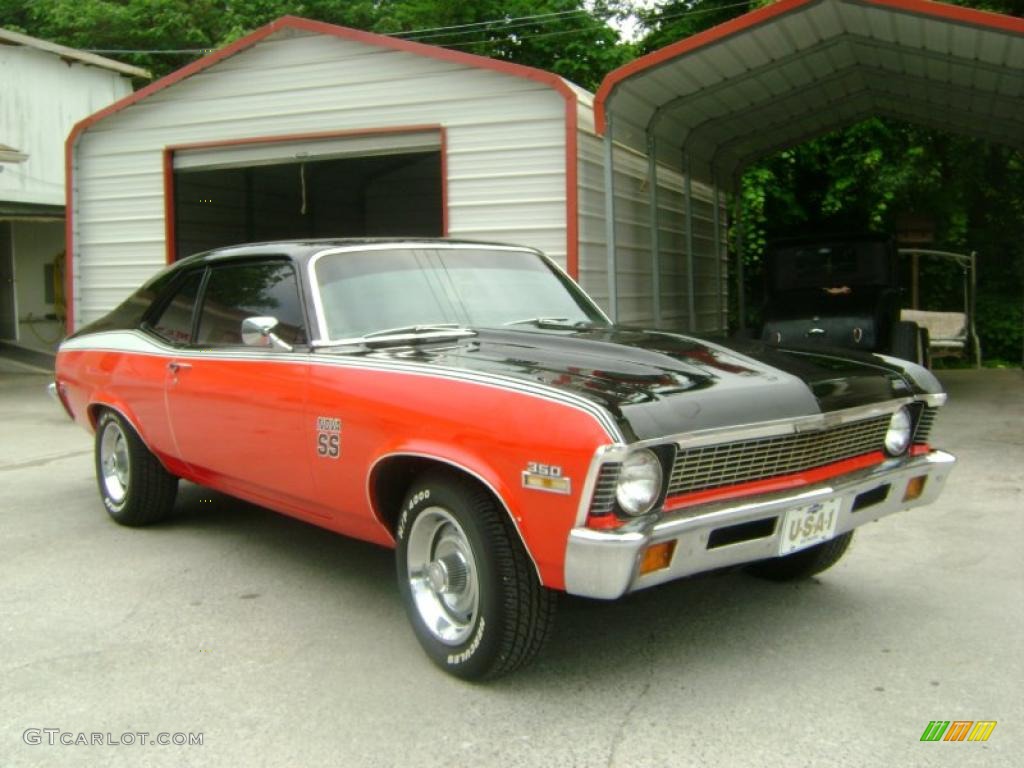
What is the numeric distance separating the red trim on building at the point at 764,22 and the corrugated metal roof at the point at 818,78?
12 millimetres

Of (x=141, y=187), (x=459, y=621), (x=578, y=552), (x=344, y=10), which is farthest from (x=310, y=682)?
(x=344, y=10)

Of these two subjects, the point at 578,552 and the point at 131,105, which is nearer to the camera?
the point at 578,552

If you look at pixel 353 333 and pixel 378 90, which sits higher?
pixel 378 90

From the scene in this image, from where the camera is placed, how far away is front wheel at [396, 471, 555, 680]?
11.2ft

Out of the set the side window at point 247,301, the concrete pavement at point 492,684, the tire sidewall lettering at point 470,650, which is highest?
the side window at point 247,301

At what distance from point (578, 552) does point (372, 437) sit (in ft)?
3.65

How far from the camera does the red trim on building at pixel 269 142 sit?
11445mm

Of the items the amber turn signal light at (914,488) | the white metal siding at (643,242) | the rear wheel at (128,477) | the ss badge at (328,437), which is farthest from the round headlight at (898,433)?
the white metal siding at (643,242)

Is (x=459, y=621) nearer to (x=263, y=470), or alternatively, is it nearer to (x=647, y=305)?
(x=263, y=470)

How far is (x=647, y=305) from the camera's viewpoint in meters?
12.5

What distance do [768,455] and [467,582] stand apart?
1.15m

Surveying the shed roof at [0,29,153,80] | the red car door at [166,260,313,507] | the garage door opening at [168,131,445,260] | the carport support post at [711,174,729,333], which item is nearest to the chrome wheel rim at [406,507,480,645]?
the red car door at [166,260,313,507]

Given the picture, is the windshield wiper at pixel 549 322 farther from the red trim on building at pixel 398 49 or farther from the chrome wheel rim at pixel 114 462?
the red trim on building at pixel 398 49

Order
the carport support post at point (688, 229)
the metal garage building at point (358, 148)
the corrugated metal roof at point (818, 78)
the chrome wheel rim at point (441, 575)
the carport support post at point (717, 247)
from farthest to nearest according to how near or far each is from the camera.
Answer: the carport support post at point (717, 247), the carport support post at point (688, 229), the metal garage building at point (358, 148), the corrugated metal roof at point (818, 78), the chrome wheel rim at point (441, 575)
